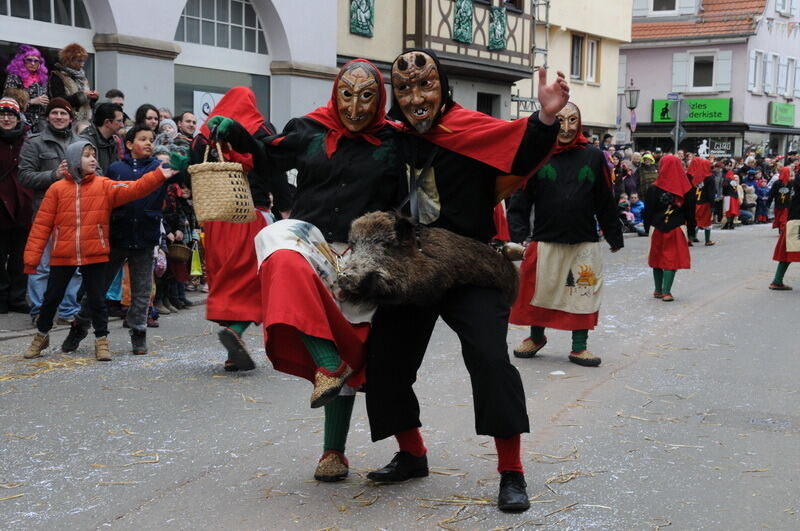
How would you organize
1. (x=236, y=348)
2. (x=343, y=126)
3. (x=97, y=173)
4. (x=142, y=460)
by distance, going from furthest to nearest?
(x=97, y=173)
(x=236, y=348)
(x=142, y=460)
(x=343, y=126)

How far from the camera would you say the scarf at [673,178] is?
12242 millimetres

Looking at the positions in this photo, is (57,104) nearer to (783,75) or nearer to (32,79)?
(32,79)

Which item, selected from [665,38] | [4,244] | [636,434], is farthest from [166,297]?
[665,38]

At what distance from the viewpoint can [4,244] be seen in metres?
10.2

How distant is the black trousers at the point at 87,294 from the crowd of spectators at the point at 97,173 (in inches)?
10.7

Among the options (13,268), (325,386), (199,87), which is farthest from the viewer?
Answer: (199,87)

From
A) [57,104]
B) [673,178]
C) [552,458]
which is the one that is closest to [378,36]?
[673,178]

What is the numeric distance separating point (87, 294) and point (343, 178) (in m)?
4.35

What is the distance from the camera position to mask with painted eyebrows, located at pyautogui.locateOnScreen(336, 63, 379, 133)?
4.57 meters

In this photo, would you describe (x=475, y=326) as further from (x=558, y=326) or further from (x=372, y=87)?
(x=558, y=326)

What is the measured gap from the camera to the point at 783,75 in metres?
45.5

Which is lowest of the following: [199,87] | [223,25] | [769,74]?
[199,87]

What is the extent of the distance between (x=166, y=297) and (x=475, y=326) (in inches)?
279

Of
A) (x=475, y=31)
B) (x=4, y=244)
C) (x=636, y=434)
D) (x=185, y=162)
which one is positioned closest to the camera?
(x=185, y=162)
